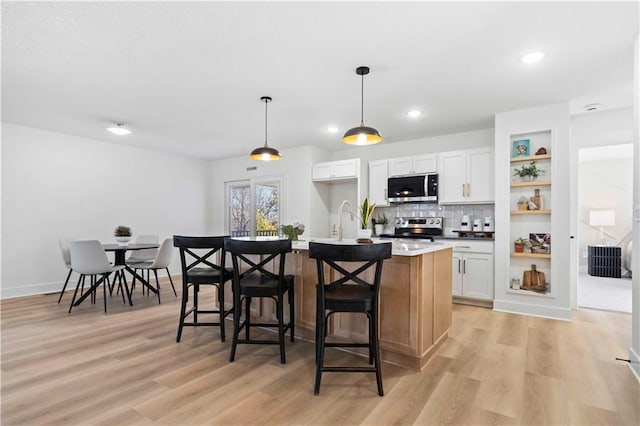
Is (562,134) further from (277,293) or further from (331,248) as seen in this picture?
(277,293)

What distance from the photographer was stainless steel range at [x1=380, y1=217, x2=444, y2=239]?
205 inches

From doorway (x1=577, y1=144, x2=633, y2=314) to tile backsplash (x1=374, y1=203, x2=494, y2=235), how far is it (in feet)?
Answer: 8.94

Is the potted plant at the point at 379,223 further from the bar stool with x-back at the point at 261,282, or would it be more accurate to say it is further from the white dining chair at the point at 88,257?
the white dining chair at the point at 88,257

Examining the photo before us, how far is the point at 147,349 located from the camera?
112 inches

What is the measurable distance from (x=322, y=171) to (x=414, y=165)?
5.36ft

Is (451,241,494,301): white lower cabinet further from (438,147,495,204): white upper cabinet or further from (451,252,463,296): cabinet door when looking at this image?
(438,147,495,204): white upper cabinet

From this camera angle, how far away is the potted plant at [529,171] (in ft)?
13.5

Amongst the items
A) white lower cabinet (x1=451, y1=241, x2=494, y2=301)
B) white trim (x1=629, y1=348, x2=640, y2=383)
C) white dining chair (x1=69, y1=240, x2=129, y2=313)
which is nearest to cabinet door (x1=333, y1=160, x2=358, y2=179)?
white lower cabinet (x1=451, y1=241, x2=494, y2=301)

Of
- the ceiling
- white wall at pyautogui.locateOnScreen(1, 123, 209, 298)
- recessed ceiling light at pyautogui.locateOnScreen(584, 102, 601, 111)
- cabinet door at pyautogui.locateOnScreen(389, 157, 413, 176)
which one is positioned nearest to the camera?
the ceiling

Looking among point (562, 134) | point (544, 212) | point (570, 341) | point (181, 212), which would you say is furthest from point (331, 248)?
point (181, 212)

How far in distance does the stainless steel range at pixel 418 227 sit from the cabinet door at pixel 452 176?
0.44 m

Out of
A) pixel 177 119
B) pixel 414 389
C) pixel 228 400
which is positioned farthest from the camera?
pixel 177 119

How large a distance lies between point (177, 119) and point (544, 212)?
487 centimetres

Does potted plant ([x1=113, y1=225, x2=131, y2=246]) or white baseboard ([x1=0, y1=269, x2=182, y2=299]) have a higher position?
potted plant ([x1=113, y1=225, x2=131, y2=246])
